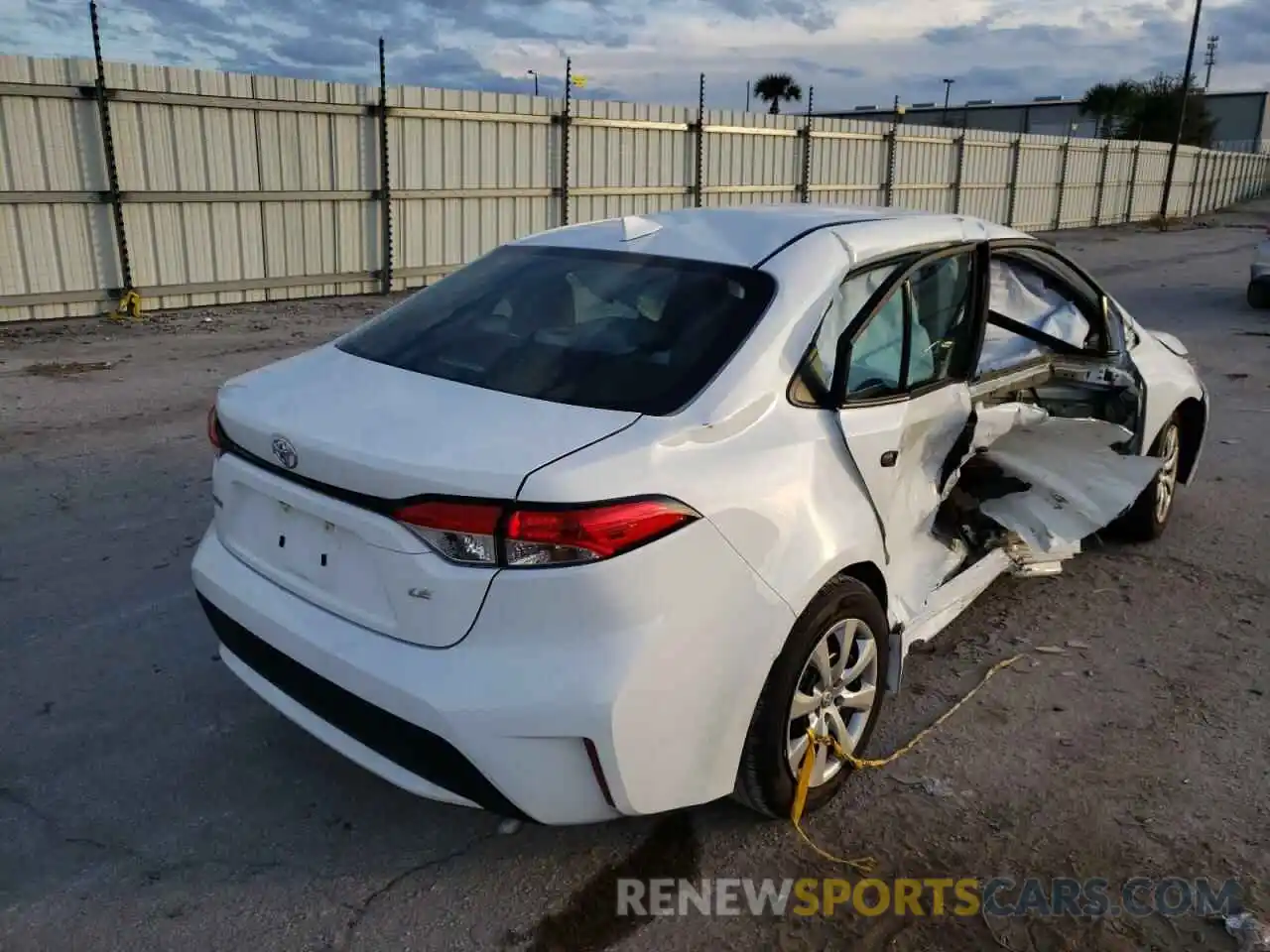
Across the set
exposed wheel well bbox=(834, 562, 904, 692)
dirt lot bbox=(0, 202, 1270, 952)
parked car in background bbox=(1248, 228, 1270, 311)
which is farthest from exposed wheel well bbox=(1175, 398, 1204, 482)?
parked car in background bbox=(1248, 228, 1270, 311)

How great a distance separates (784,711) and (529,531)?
2.91ft

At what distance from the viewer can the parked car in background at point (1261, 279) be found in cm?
1393

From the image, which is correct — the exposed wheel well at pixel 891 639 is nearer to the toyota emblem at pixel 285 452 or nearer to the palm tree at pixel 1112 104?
the toyota emblem at pixel 285 452

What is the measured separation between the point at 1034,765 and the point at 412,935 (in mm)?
1910

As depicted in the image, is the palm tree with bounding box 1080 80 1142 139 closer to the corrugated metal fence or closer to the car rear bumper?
the corrugated metal fence

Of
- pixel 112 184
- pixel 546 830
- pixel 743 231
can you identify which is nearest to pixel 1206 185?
pixel 112 184

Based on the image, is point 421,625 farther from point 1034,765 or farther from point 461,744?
point 1034,765

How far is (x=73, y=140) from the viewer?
1037 cm

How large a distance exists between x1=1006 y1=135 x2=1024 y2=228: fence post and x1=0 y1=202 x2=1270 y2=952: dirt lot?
25681mm

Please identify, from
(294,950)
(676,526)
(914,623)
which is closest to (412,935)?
(294,950)

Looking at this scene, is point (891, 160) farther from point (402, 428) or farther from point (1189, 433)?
point (402, 428)

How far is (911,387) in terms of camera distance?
323cm

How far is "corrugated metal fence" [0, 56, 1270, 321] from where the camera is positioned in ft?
33.8

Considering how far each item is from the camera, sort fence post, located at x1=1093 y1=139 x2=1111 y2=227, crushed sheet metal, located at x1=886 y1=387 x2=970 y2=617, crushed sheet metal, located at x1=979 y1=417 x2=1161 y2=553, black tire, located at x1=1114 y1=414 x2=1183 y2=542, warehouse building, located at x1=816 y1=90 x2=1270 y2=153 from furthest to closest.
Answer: warehouse building, located at x1=816 y1=90 x2=1270 y2=153, fence post, located at x1=1093 y1=139 x2=1111 y2=227, black tire, located at x1=1114 y1=414 x2=1183 y2=542, crushed sheet metal, located at x1=979 y1=417 x2=1161 y2=553, crushed sheet metal, located at x1=886 y1=387 x2=970 y2=617
